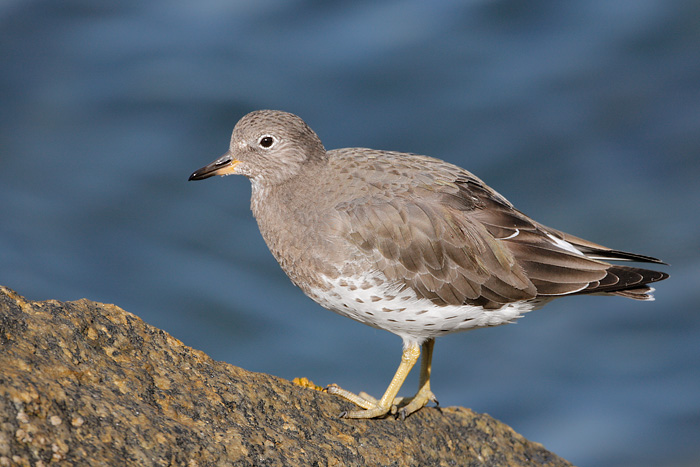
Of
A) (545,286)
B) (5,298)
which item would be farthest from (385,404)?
(5,298)

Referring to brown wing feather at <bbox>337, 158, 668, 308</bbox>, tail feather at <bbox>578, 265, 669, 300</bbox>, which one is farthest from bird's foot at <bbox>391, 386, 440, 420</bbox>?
tail feather at <bbox>578, 265, 669, 300</bbox>

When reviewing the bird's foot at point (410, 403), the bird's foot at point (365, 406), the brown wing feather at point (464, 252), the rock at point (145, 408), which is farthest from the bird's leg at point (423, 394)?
the brown wing feather at point (464, 252)

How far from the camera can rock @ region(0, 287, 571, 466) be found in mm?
3520

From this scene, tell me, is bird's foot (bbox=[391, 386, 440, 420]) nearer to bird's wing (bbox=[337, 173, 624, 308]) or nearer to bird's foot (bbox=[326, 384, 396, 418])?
bird's foot (bbox=[326, 384, 396, 418])

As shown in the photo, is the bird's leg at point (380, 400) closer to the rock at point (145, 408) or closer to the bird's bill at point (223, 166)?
the rock at point (145, 408)

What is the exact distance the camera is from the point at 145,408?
400 centimetres

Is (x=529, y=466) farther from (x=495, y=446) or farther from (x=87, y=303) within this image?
(x=87, y=303)

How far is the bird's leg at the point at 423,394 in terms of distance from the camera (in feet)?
20.0

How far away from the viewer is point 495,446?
19.5 feet

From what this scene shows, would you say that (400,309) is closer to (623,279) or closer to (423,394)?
(423,394)

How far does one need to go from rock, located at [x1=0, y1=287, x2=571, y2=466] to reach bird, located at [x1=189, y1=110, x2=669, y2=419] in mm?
709

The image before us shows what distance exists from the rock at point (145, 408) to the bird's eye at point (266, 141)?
92.0 inches

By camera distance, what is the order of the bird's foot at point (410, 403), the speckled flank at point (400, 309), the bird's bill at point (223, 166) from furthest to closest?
the bird's bill at point (223, 166) → the bird's foot at point (410, 403) → the speckled flank at point (400, 309)

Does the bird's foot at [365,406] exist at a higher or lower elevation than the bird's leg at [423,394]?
lower
